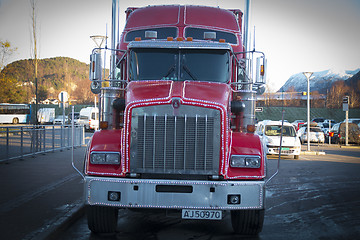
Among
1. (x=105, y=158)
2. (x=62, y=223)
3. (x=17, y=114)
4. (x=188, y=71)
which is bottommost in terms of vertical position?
(x=62, y=223)

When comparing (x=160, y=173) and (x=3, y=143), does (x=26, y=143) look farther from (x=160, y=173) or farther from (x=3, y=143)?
(x=160, y=173)

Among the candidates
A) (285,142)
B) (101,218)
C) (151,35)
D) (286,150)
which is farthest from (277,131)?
(101,218)

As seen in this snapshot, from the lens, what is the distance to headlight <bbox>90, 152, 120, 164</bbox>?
22.0 feet

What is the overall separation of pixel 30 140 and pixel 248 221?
13.7 m

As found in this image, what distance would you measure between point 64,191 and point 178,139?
4944 millimetres

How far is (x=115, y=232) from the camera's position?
746 cm

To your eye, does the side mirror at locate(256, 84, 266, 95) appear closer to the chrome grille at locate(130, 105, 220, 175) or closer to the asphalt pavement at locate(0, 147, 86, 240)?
the chrome grille at locate(130, 105, 220, 175)

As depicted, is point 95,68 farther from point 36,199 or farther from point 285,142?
point 285,142

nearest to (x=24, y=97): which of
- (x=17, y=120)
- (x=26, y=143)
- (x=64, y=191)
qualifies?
(x=26, y=143)

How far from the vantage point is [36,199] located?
9.45 metres

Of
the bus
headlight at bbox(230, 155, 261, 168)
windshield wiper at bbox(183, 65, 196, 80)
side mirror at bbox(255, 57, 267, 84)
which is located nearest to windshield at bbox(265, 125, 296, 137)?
side mirror at bbox(255, 57, 267, 84)

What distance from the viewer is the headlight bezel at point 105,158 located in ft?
22.0

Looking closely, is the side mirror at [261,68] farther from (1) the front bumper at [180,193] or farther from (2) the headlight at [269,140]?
(2) the headlight at [269,140]

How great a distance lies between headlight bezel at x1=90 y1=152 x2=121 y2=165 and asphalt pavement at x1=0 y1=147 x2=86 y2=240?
123 cm
